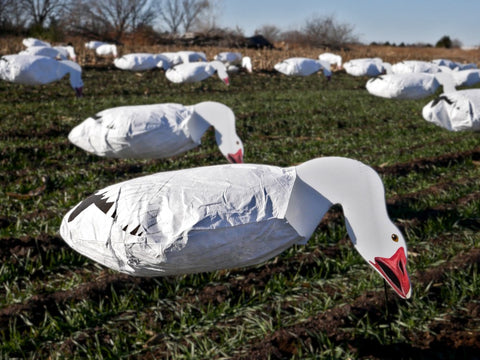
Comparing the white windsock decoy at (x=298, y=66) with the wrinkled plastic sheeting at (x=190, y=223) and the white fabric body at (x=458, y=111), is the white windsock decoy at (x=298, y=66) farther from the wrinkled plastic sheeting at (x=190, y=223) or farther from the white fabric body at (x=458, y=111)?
the wrinkled plastic sheeting at (x=190, y=223)

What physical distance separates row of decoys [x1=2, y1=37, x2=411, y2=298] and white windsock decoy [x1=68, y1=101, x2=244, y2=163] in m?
2.25

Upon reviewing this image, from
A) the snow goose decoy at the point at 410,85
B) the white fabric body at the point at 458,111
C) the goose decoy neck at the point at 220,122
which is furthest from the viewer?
the snow goose decoy at the point at 410,85

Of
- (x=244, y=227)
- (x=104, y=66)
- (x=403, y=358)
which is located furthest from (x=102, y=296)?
(x=104, y=66)

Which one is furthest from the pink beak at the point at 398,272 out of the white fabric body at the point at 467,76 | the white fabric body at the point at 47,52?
the white fabric body at the point at 47,52

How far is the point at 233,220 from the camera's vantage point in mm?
2422

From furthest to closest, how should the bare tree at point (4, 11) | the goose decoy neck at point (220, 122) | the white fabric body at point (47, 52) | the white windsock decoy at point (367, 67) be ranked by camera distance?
the bare tree at point (4, 11) < the white windsock decoy at point (367, 67) < the white fabric body at point (47, 52) < the goose decoy neck at point (220, 122)

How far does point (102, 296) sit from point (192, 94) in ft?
45.8

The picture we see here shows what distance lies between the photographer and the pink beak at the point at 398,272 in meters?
2.36

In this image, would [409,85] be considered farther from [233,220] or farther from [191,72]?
[233,220]

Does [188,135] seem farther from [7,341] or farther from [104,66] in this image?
[104,66]

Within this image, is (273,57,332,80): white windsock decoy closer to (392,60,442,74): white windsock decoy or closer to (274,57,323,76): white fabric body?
(274,57,323,76): white fabric body

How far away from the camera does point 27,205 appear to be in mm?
5332

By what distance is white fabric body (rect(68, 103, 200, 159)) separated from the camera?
4.97m

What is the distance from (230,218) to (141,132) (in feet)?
9.15
